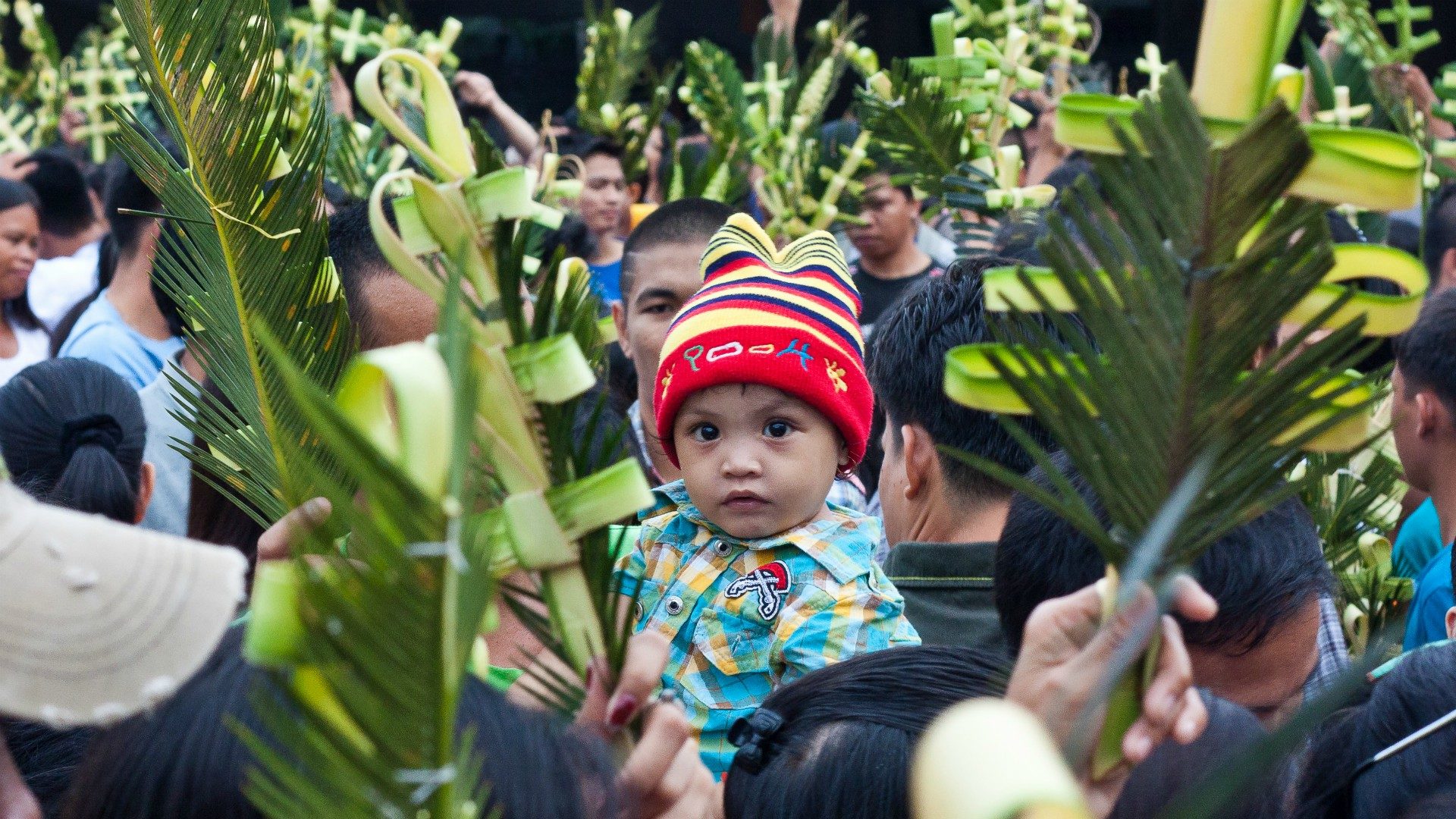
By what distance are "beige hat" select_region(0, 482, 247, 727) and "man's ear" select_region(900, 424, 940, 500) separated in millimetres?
1641

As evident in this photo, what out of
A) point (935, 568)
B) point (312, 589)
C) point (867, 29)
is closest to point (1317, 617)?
point (935, 568)

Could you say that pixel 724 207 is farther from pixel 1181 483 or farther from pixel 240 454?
pixel 1181 483

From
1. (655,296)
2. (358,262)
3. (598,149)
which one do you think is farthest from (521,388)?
(598,149)

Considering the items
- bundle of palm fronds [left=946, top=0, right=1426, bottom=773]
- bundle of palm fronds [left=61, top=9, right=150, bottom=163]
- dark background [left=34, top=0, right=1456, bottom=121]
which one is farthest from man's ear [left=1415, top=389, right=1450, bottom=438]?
dark background [left=34, top=0, right=1456, bottom=121]

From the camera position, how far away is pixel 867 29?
1128cm

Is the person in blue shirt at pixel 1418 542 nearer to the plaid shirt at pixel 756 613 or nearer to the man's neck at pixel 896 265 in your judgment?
the plaid shirt at pixel 756 613

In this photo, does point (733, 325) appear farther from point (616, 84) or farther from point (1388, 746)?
point (616, 84)

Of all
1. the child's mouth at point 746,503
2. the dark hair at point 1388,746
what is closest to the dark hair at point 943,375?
the child's mouth at point 746,503

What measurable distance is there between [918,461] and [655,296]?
1165 millimetres

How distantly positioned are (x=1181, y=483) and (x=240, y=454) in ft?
3.93

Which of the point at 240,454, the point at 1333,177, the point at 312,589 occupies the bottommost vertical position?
the point at 240,454

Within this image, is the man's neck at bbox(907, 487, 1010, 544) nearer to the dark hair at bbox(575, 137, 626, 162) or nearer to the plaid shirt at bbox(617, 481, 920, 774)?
the plaid shirt at bbox(617, 481, 920, 774)

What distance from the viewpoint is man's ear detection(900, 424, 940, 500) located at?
2.41 metres

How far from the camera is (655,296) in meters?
3.43
